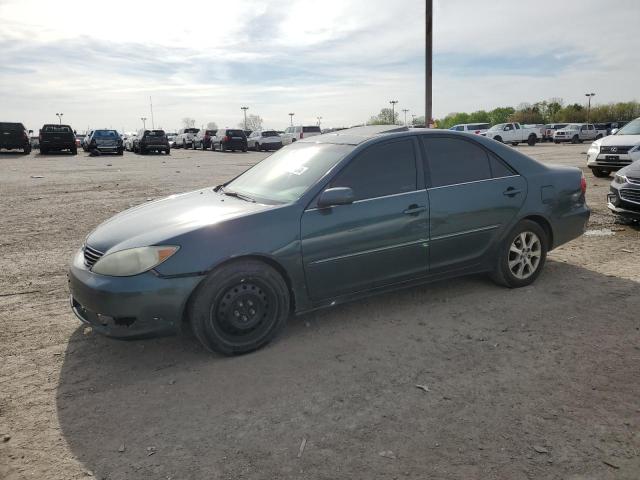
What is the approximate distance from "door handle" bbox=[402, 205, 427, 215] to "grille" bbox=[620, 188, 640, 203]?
456 cm

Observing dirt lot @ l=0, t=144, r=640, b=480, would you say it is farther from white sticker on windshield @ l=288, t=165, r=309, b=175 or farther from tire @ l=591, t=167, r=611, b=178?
tire @ l=591, t=167, r=611, b=178

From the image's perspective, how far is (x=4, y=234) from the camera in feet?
24.8

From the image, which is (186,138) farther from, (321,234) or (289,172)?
(321,234)

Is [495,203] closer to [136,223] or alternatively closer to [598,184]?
[136,223]

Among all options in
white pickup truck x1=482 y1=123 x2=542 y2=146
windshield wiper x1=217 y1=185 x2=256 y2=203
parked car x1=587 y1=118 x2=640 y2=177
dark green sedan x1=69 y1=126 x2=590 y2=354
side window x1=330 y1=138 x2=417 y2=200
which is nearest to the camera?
dark green sedan x1=69 y1=126 x2=590 y2=354

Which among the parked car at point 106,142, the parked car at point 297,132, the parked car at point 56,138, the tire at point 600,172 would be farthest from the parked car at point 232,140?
the tire at point 600,172

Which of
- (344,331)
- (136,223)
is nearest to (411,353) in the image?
(344,331)

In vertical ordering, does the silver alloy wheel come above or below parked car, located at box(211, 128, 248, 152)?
below

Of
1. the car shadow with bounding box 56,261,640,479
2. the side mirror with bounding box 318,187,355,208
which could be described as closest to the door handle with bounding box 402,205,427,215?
the side mirror with bounding box 318,187,355,208

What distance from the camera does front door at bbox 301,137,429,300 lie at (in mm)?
3814

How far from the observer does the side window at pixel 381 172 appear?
13.3 feet

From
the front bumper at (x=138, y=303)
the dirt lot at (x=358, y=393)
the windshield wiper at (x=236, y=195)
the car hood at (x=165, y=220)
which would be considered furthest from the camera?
the windshield wiper at (x=236, y=195)

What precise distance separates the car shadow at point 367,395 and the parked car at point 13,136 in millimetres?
31058

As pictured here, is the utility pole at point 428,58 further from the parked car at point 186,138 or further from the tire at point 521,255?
the parked car at point 186,138
